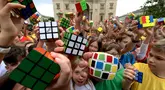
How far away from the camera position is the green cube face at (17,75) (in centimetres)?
64

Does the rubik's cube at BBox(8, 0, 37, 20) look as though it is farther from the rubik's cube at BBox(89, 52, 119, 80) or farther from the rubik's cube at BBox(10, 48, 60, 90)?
the rubik's cube at BBox(89, 52, 119, 80)

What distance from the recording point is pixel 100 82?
4.65 feet

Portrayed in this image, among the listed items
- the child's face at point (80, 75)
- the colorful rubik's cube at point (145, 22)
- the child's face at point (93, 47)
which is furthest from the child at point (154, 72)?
the colorful rubik's cube at point (145, 22)

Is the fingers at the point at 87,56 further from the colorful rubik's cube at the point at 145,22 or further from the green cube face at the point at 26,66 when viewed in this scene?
the colorful rubik's cube at the point at 145,22

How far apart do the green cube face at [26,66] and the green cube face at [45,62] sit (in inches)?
1.5

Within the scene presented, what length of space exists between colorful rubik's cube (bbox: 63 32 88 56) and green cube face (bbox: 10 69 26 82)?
391 mm

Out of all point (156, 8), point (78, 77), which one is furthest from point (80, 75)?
point (156, 8)

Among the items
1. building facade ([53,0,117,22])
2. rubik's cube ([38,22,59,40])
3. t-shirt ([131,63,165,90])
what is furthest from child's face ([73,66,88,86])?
building facade ([53,0,117,22])

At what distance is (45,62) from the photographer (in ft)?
2.16

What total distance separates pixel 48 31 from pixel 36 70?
2.60 ft

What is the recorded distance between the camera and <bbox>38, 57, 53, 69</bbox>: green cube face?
65 cm

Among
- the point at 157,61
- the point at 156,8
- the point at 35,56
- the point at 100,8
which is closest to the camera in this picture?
the point at 35,56

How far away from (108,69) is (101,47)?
1.03 m

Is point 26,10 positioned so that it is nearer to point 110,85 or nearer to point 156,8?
point 110,85
